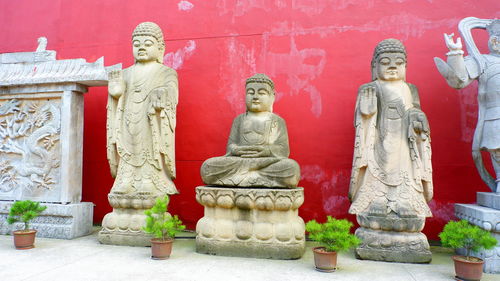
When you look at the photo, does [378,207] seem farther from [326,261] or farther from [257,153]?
[257,153]

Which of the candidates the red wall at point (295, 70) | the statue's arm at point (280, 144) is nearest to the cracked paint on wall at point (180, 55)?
the red wall at point (295, 70)

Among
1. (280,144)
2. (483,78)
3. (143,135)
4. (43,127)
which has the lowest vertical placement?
(280,144)

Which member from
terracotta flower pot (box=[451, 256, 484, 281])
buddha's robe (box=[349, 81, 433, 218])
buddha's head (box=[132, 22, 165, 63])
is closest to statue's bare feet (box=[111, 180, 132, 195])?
buddha's head (box=[132, 22, 165, 63])

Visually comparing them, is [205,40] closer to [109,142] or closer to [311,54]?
[311,54]

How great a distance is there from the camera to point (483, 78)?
408 centimetres

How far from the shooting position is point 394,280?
3.24 m

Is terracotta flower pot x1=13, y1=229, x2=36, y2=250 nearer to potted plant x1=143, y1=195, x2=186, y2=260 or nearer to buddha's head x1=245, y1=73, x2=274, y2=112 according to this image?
potted plant x1=143, y1=195, x2=186, y2=260

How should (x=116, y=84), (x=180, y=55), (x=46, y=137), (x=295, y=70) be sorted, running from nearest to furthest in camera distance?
(x=116, y=84), (x=46, y=137), (x=295, y=70), (x=180, y=55)

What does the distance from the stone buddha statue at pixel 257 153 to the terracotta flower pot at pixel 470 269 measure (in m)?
1.72

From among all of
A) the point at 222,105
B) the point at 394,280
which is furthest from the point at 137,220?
the point at 394,280

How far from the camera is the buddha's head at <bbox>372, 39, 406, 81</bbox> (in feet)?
13.8

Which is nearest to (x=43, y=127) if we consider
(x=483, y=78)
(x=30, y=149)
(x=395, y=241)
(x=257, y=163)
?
(x=30, y=149)

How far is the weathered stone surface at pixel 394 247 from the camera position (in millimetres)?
3824

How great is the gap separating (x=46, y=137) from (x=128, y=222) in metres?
1.78
